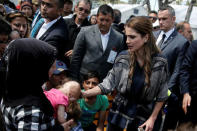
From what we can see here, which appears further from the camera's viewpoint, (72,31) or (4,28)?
(72,31)

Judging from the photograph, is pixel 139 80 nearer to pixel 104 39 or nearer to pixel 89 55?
pixel 89 55

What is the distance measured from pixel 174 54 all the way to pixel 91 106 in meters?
1.61

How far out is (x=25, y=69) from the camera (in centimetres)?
153

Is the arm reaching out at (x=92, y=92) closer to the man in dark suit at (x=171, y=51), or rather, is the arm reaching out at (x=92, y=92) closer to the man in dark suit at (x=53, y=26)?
the man in dark suit at (x=53, y=26)

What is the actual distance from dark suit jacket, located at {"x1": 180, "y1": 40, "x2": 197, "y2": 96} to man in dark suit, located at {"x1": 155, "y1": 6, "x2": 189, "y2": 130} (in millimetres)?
223

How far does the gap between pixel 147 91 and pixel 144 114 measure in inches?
10.2

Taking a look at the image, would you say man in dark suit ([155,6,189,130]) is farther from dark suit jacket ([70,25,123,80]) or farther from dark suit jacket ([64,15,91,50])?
dark suit jacket ([64,15,91,50])

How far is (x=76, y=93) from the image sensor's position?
2.53 m

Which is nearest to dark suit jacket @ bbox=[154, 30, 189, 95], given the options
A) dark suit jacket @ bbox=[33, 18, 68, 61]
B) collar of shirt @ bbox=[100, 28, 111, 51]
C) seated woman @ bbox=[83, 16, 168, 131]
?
collar of shirt @ bbox=[100, 28, 111, 51]

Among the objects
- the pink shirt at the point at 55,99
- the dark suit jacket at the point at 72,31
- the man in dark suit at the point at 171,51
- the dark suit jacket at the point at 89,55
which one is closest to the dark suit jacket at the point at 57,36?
the dark suit jacket at the point at 89,55

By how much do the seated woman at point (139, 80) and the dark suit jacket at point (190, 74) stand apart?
3.32ft

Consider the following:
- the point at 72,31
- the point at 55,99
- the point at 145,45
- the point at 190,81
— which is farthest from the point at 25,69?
the point at 72,31

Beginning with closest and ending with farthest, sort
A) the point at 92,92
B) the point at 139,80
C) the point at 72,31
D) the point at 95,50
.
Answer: the point at 139,80 → the point at 92,92 → the point at 95,50 → the point at 72,31

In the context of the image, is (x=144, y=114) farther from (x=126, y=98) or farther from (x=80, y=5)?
(x=80, y=5)
